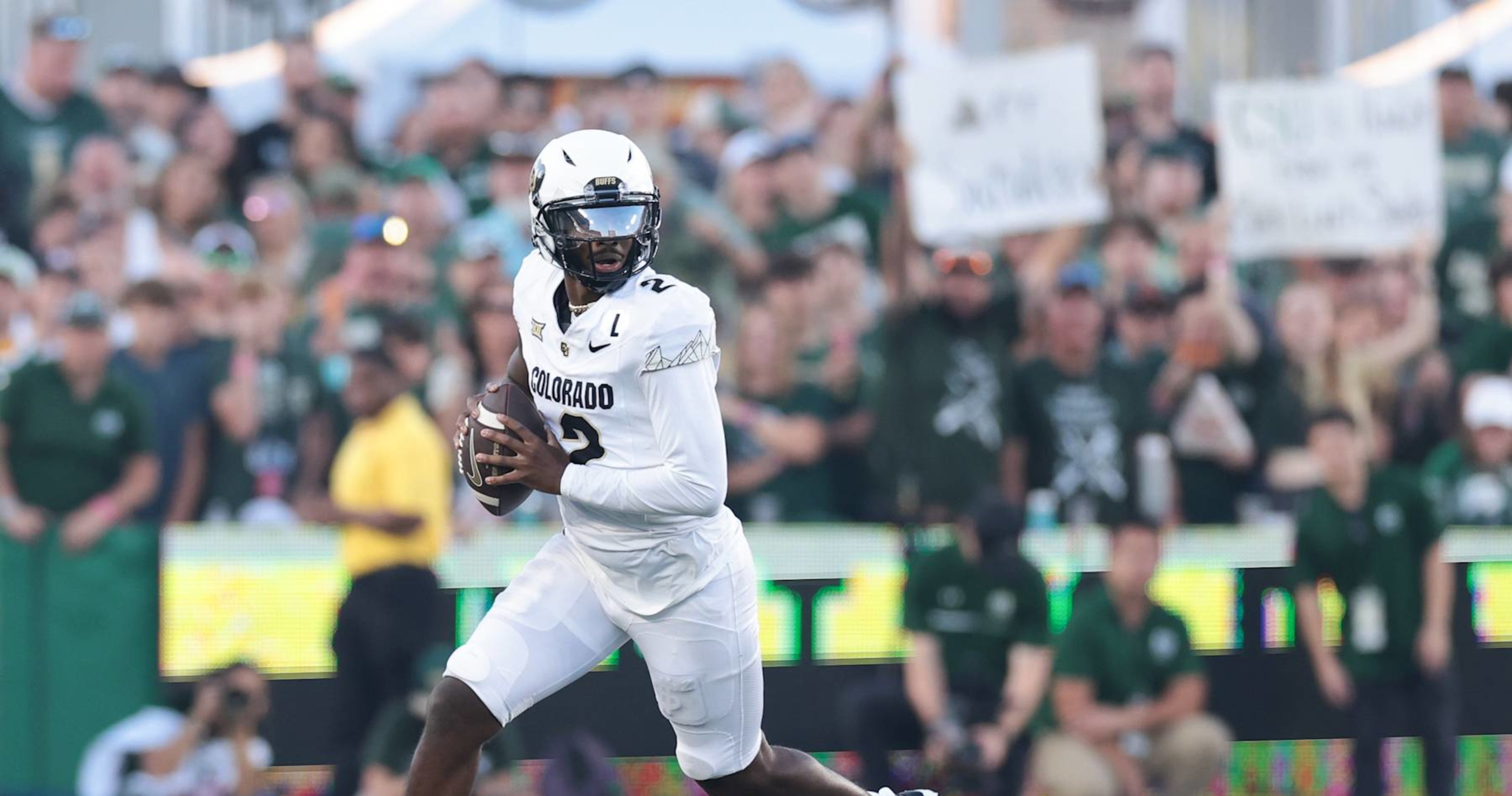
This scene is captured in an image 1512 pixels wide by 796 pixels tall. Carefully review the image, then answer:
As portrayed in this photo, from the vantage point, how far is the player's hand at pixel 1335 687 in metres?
9.03

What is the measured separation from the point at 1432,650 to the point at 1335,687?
18.1 inches

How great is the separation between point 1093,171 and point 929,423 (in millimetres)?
1706

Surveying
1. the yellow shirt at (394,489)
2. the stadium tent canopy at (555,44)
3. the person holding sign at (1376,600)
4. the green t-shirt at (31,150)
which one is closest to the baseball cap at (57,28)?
the green t-shirt at (31,150)

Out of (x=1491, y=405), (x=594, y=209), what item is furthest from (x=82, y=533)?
(x=1491, y=405)

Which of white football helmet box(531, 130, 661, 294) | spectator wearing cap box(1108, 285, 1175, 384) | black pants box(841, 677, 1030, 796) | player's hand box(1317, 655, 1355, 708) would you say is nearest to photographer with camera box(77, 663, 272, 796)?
black pants box(841, 677, 1030, 796)

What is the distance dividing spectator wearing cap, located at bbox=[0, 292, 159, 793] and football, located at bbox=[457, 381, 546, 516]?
11.2ft

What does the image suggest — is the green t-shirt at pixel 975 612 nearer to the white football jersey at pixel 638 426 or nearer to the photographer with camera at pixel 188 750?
the photographer with camera at pixel 188 750

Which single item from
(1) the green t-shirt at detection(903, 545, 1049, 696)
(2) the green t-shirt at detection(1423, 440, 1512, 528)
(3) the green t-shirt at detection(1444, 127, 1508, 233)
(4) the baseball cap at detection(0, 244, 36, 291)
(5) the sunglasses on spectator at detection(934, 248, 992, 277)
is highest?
(3) the green t-shirt at detection(1444, 127, 1508, 233)

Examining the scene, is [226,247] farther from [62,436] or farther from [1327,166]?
[1327,166]

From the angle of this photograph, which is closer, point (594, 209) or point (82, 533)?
point (594, 209)

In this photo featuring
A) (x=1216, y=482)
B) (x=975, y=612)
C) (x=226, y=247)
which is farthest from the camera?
(x=226, y=247)

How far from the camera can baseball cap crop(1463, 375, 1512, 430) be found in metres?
9.41

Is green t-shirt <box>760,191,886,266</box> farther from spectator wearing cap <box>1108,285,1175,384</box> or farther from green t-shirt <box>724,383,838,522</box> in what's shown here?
spectator wearing cap <box>1108,285,1175,384</box>

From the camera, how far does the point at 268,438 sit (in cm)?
885
